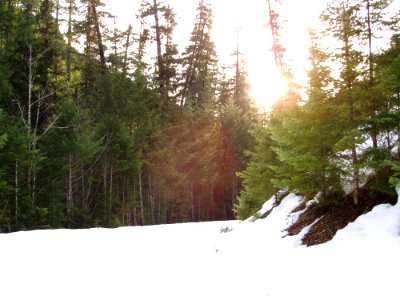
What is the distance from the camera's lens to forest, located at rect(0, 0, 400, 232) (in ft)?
26.1

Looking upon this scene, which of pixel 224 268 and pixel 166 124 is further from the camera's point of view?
pixel 166 124

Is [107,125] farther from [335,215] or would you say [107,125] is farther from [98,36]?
[335,215]

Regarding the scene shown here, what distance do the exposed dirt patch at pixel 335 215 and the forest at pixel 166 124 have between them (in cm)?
29

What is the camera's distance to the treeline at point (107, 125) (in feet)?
66.0

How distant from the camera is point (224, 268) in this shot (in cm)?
716

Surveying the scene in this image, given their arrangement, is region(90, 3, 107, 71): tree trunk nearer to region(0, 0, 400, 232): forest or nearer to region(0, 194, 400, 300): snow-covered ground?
region(0, 0, 400, 232): forest

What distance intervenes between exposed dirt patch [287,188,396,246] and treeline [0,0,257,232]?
13.5m

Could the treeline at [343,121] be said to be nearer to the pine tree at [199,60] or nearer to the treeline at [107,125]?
the treeline at [107,125]

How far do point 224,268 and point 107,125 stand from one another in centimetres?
Result: 2093

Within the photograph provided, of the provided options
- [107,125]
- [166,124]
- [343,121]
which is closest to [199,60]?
[166,124]

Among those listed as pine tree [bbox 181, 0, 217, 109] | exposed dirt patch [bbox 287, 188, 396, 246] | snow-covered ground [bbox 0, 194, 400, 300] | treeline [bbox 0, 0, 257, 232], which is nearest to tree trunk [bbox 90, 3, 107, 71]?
treeline [bbox 0, 0, 257, 232]

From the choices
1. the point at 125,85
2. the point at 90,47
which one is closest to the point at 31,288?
the point at 125,85

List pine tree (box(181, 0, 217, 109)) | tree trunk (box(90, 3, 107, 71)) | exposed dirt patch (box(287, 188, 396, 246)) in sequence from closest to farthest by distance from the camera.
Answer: exposed dirt patch (box(287, 188, 396, 246)) < tree trunk (box(90, 3, 107, 71)) < pine tree (box(181, 0, 217, 109))

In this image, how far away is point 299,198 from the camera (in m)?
11.7
